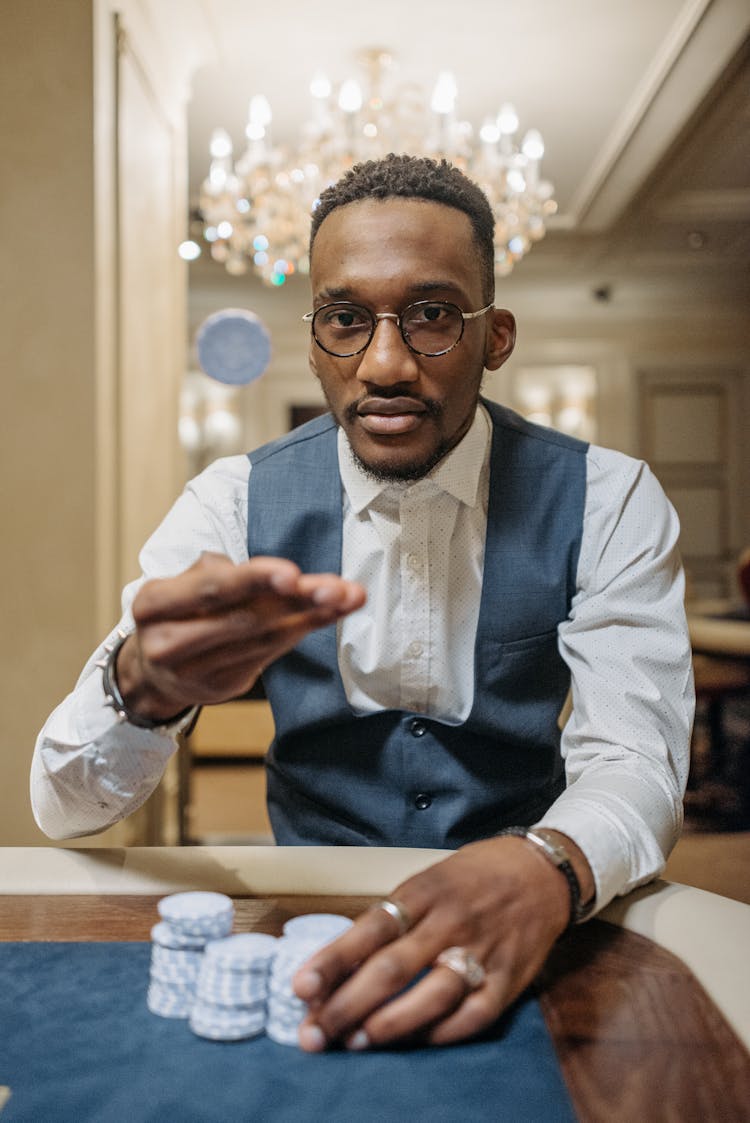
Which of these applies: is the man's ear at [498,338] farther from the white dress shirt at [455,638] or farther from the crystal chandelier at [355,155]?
the crystal chandelier at [355,155]

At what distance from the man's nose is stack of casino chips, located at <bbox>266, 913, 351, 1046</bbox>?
0.60m

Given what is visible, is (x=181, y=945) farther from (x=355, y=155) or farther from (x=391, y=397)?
(x=355, y=155)

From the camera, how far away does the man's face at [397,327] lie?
111 cm

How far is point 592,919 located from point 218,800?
3.30 meters

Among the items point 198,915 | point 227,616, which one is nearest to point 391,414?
point 227,616

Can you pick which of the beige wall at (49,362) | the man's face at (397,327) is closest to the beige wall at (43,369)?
the beige wall at (49,362)

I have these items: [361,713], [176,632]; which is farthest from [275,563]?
[361,713]

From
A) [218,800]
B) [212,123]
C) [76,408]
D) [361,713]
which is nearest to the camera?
[361,713]

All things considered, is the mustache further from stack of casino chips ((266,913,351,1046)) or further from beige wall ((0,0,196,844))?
beige wall ((0,0,196,844))

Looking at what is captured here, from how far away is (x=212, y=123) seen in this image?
4.57 metres

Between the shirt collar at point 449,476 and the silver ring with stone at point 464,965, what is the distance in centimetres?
66

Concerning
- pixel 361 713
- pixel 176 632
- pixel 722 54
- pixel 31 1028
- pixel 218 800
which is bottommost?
pixel 218 800

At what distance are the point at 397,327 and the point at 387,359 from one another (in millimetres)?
47

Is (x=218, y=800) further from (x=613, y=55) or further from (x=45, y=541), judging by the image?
(x=613, y=55)
